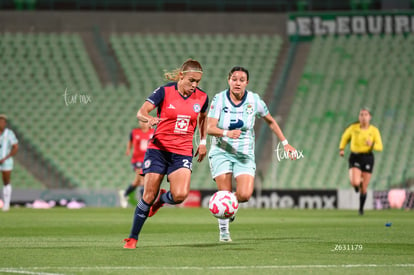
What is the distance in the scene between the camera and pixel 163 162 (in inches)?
395

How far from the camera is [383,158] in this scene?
2981cm

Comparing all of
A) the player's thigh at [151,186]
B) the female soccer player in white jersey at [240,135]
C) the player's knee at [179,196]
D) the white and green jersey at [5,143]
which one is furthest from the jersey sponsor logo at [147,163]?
the white and green jersey at [5,143]

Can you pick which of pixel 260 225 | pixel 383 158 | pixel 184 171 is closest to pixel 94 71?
pixel 383 158

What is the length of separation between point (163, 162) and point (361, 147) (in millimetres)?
11337

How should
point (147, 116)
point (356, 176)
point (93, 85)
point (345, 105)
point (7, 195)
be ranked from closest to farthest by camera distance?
point (147, 116)
point (356, 176)
point (7, 195)
point (345, 105)
point (93, 85)

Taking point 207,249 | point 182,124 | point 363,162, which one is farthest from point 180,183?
point 363,162

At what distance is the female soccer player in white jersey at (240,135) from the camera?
36.0 ft

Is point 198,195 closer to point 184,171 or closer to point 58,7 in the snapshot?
point 58,7

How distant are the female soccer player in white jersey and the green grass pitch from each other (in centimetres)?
81

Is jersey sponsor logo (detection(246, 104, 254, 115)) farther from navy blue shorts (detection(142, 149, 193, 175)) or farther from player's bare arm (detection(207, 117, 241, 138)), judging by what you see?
navy blue shorts (detection(142, 149, 193, 175))

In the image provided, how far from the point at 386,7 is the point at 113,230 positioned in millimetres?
24197

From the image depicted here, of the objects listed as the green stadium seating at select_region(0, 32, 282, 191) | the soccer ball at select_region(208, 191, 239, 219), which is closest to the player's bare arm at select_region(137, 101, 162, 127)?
the soccer ball at select_region(208, 191, 239, 219)

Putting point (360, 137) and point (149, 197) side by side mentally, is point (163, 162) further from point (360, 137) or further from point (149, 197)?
point (360, 137)

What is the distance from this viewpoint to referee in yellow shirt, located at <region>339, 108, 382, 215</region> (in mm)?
20312
